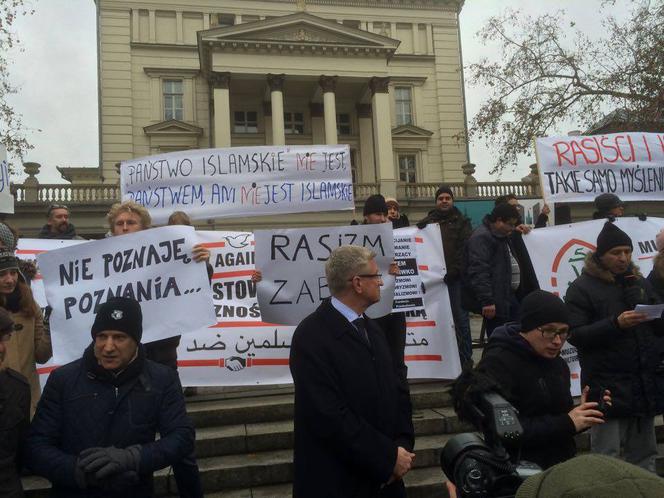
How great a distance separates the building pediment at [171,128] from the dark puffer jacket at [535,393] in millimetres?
30888

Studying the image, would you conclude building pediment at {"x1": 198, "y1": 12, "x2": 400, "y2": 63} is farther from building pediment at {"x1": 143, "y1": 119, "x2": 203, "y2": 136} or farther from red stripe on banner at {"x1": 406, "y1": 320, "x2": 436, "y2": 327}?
red stripe on banner at {"x1": 406, "y1": 320, "x2": 436, "y2": 327}

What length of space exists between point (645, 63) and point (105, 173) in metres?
25.6

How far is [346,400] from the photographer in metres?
2.78

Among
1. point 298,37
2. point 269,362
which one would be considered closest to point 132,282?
point 269,362

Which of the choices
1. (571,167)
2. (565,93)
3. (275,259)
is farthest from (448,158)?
(275,259)

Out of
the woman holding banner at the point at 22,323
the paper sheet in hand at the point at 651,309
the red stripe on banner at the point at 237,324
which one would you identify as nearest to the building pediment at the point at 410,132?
the red stripe on banner at the point at 237,324

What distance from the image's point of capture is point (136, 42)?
32.2 m

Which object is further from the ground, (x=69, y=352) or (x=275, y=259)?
(x=275, y=259)

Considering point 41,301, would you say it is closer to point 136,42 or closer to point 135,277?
point 135,277

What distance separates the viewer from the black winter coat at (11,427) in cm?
275

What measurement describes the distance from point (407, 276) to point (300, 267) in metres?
1.43

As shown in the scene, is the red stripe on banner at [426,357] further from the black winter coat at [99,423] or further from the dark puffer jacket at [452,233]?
the black winter coat at [99,423]

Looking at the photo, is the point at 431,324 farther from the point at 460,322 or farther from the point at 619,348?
the point at 619,348

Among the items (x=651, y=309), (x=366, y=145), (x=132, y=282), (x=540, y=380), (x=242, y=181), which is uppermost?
(x=366, y=145)
